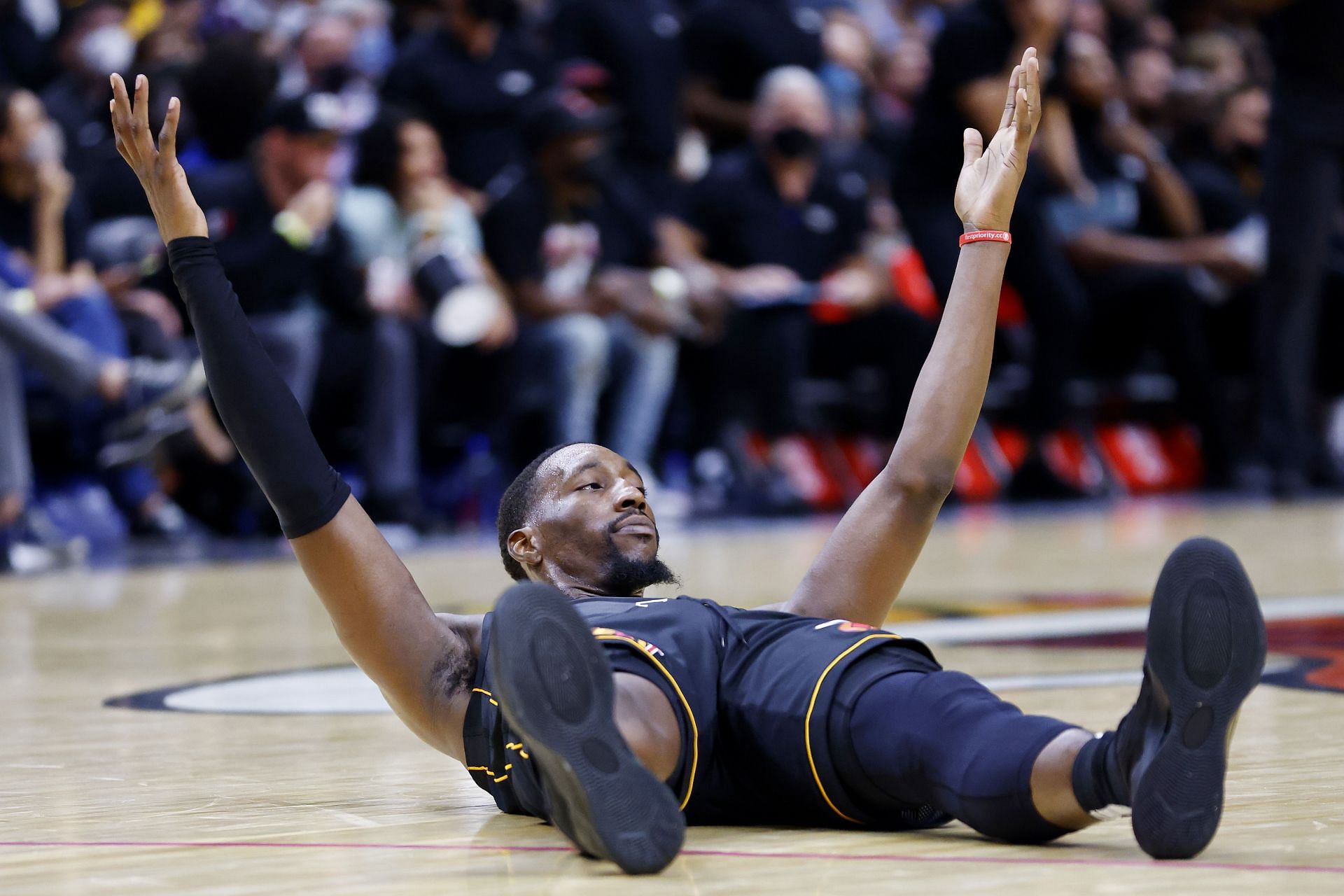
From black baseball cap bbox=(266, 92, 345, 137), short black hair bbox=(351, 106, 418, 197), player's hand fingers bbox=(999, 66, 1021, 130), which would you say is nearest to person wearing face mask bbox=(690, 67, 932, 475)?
short black hair bbox=(351, 106, 418, 197)

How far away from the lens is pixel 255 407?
73.7 inches

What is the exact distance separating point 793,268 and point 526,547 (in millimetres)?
6273

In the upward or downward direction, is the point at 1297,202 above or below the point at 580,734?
below

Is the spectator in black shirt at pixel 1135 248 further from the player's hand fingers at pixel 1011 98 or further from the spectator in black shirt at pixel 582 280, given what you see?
the player's hand fingers at pixel 1011 98

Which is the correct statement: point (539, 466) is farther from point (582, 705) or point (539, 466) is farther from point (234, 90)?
point (234, 90)

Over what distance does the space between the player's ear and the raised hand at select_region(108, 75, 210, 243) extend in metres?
0.50

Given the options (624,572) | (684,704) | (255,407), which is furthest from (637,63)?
(684,704)

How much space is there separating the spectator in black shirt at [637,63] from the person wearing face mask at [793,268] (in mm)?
289

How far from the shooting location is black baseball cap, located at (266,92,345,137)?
645 centimetres

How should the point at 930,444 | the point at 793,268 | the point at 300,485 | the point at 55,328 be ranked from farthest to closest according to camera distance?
the point at 793,268 < the point at 55,328 < the point at 930,444 < the point at 300,485

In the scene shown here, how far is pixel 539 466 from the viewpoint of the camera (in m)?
2.18

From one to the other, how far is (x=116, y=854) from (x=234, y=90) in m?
5.09

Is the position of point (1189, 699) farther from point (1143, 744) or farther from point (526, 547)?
point (526, 547)

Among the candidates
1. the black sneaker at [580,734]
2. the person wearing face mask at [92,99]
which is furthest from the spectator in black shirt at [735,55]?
the black sneaker at [580,734]
